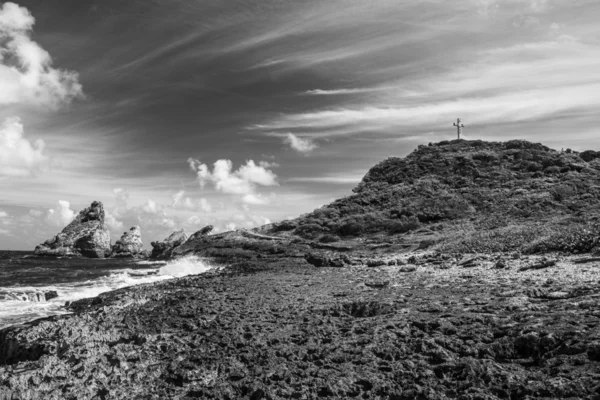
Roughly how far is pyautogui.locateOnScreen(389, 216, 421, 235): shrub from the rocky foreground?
88.5 feet

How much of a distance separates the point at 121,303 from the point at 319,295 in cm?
608

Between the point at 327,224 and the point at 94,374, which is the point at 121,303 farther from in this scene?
the point at 327,224

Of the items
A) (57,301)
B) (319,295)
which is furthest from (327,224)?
(319,295)

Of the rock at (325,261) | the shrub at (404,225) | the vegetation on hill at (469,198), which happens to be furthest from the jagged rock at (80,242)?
the rock at (325,261)

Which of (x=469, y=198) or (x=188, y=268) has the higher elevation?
(x=469, y=198)

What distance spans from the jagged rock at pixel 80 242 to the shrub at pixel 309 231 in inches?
3423

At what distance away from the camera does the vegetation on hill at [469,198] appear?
29.0 meters

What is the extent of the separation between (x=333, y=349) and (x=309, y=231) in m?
35.1

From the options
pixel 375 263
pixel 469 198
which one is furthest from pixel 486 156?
pixel 375 263

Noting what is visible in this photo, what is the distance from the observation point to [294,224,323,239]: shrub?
41.2 metres

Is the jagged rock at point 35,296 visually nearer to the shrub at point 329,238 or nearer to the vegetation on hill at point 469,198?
the shrub at point 329,238

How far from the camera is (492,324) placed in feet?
24.2

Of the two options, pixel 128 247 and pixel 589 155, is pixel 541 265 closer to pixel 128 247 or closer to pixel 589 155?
pixel 589 155

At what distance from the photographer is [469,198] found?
137ft
